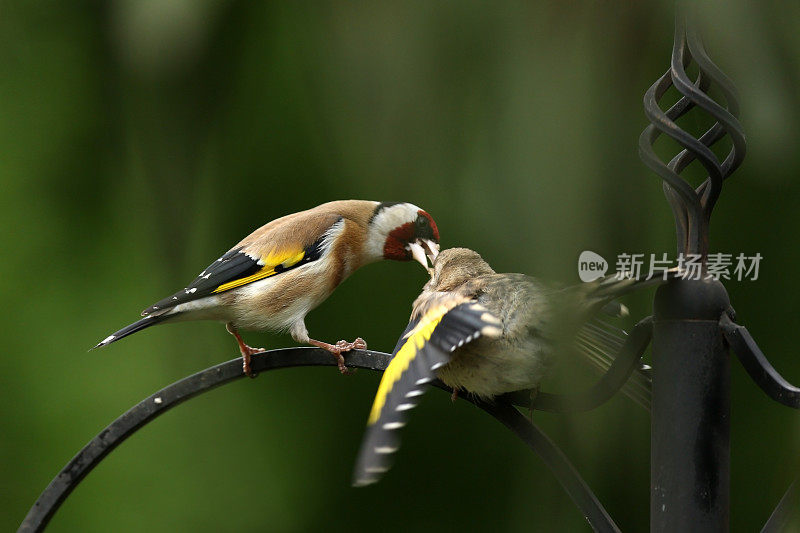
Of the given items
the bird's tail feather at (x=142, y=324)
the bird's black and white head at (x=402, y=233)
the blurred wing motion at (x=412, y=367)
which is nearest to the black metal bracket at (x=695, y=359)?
the blurred wing motion at (x=412, y=367)

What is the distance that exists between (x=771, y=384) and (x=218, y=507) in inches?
74.3

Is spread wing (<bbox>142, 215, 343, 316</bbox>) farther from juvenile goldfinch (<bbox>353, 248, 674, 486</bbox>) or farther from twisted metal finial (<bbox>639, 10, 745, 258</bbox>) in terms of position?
twisted metal finial (<bbox>639, 10, 745, 258</bbox>)

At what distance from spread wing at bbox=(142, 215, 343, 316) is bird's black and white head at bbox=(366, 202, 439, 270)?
0.09m

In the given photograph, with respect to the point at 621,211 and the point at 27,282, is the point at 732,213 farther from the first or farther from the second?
the point at 27,282

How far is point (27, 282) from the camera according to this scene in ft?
8.22

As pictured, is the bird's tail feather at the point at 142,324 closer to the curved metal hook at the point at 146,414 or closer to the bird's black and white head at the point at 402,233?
the curved metal hook at the point at 146,414

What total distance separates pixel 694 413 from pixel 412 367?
13.0 inches

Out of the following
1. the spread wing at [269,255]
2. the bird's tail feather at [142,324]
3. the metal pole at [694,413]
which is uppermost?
the spread wing at [269,255]

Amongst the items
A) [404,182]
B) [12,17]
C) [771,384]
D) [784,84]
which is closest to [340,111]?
[404,182]

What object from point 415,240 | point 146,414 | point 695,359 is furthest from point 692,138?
A: point 415,240

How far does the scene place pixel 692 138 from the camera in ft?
3.06

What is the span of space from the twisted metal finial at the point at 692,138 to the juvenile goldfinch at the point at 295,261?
0.89 meters

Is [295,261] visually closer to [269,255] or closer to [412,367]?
[269,255]

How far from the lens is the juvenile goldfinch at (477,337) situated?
1.00 meters
